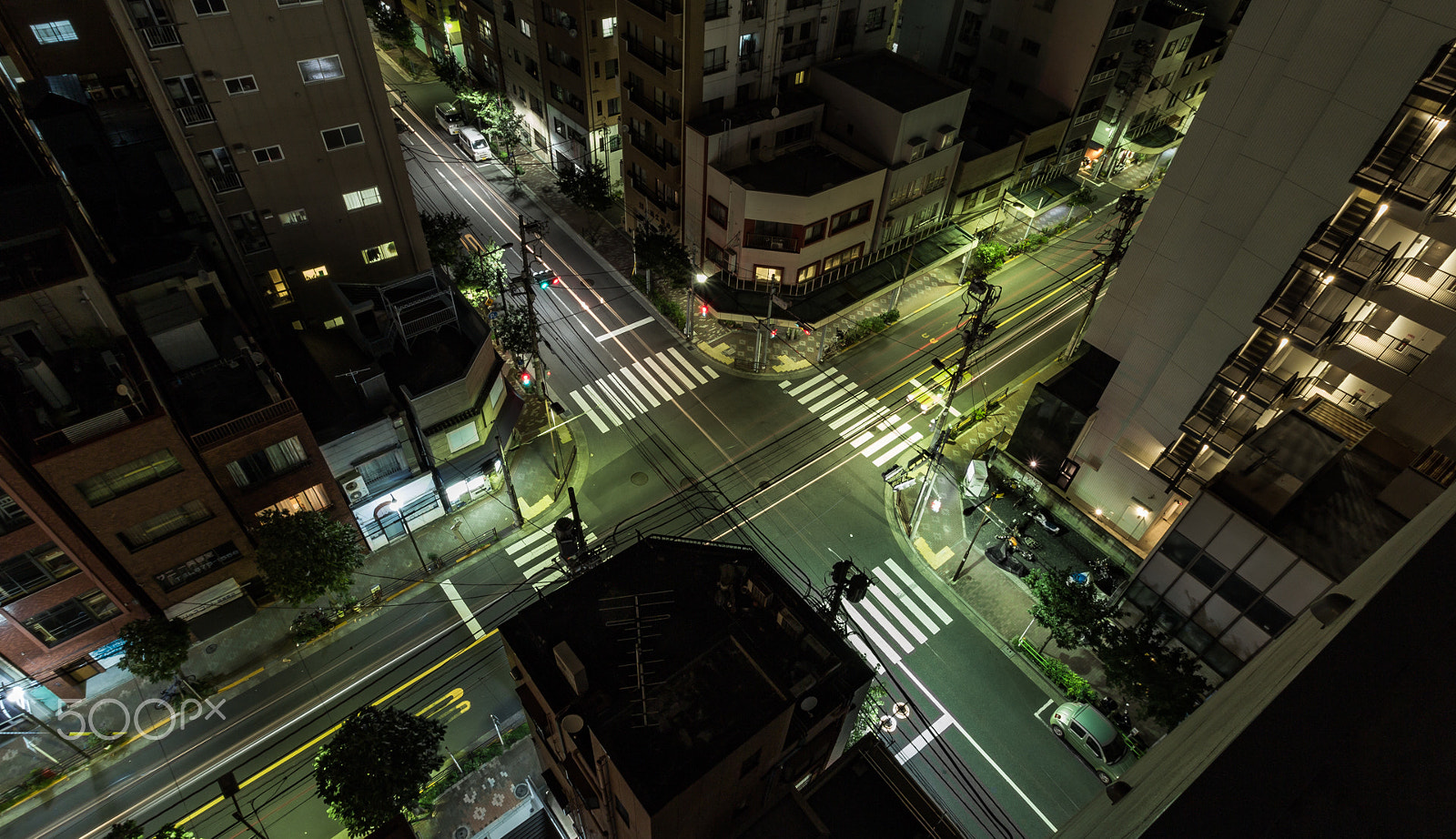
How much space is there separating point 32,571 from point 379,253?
73.4 ft

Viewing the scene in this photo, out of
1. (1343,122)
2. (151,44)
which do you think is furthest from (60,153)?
(1343,122)

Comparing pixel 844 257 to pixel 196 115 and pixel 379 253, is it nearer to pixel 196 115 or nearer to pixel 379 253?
pixel 379 253

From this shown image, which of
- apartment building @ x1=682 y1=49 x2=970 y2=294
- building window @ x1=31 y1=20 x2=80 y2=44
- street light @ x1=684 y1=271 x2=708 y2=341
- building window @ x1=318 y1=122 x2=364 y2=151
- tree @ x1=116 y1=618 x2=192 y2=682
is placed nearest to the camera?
tree @ x1=116 y1=618 x2=192 y2=682

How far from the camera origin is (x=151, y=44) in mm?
30812

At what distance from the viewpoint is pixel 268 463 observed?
101ft

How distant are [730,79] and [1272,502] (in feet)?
115

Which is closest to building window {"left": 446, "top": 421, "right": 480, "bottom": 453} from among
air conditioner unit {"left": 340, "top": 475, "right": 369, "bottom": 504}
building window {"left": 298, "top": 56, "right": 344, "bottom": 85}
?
air conditioner unit {"left": 340, "top": 475, "right": 369, "bottom": 504}

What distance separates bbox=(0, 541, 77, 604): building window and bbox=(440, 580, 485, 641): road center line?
13.9 metres

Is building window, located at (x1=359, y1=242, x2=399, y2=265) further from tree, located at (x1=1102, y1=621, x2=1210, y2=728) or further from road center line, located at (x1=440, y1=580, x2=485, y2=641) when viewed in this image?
tree, located at (x1=1102, y1=621, x2=1210, y2=728)

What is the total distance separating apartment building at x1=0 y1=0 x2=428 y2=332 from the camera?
31859 mm

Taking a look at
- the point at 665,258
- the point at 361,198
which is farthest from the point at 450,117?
the point at 665,258

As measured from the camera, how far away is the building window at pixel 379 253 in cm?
4141

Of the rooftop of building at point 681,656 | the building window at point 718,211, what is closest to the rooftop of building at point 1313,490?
the rooftop of building at point 681,656

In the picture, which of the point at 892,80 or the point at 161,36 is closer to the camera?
the point at 161,36
